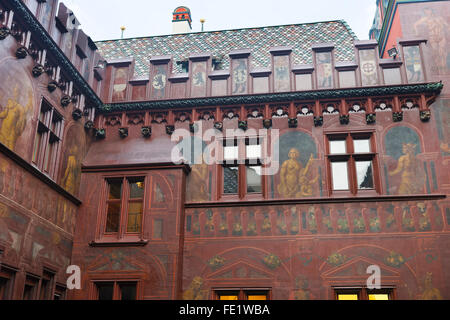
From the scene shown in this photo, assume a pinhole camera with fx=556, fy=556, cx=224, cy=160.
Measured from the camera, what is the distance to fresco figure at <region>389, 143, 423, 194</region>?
12.5 metres

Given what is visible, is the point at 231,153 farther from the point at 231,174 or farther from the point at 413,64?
the point at 413,64

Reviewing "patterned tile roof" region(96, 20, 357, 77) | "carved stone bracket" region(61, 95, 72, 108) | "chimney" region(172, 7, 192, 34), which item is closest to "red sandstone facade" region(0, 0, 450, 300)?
"carved stone bracket" region(61, 95, 72, 108)

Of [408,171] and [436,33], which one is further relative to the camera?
[436,33]

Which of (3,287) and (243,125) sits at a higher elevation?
(243,125)

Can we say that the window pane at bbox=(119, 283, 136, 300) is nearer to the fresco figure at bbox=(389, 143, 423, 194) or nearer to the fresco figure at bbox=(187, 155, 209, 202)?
the fresco figure at bbox=(187, 155, 209, 202)

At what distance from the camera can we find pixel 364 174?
13070 mm

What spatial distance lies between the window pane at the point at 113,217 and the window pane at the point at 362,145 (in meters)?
5.84

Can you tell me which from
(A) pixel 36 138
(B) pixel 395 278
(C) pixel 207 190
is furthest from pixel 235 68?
(B) pixel 395 278

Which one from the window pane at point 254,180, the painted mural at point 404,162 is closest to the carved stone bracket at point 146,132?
the window pane at point 254,180

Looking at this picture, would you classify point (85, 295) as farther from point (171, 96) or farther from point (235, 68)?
point (235, 68)

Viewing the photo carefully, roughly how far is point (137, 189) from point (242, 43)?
22.0 feet

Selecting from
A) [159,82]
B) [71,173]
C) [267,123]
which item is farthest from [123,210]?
[267,123]

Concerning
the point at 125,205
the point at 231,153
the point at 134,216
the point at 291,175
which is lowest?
the point at 134,216
